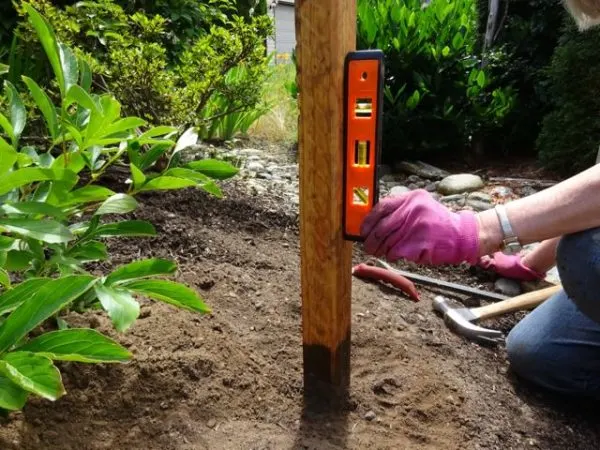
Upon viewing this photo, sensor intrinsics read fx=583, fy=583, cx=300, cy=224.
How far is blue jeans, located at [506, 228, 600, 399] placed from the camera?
5.41 feet

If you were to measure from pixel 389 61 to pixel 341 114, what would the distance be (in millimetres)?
3503

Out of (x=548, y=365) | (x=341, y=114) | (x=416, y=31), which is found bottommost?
(x=548, y=365)

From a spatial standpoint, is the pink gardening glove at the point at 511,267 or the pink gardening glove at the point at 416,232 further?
the pink gardening glove at the point at 511,267

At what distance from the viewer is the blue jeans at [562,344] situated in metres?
1.65

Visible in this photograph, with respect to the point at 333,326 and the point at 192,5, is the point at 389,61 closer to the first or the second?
the point at 192,5

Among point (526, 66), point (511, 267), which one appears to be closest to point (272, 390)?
point (511, 267)

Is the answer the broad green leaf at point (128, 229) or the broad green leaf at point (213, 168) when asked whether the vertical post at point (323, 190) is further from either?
the broad green leaf at point (128, 229)

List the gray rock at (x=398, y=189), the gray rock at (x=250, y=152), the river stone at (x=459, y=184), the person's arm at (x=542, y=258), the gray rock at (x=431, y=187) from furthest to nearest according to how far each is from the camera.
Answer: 1. the gray rock at (x=250, y=152)
2. the gray rock at (x=431, y=187)
3. the river stone at (x=459, y=184)
4. the gray rock at (x=398, y=189)
5. the person's arm at (x=542, y=258)

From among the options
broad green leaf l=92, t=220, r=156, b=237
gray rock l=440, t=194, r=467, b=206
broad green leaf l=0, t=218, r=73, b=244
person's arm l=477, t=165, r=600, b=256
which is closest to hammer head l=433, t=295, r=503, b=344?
person's arm l=477, t=165, r=600, b=256

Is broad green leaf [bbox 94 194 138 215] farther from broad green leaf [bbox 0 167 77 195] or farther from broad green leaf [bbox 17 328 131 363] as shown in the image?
broad green leaf [bbox 17 328 131 363]

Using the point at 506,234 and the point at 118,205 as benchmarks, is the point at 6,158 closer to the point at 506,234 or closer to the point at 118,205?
the point at 118,205

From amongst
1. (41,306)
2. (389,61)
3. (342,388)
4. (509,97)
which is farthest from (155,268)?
(509,97)

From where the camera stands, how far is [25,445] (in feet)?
4.05

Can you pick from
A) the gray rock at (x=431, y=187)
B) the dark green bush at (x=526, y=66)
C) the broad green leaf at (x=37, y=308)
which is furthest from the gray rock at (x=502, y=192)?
the broad green leaf at (x=37, y=308)
